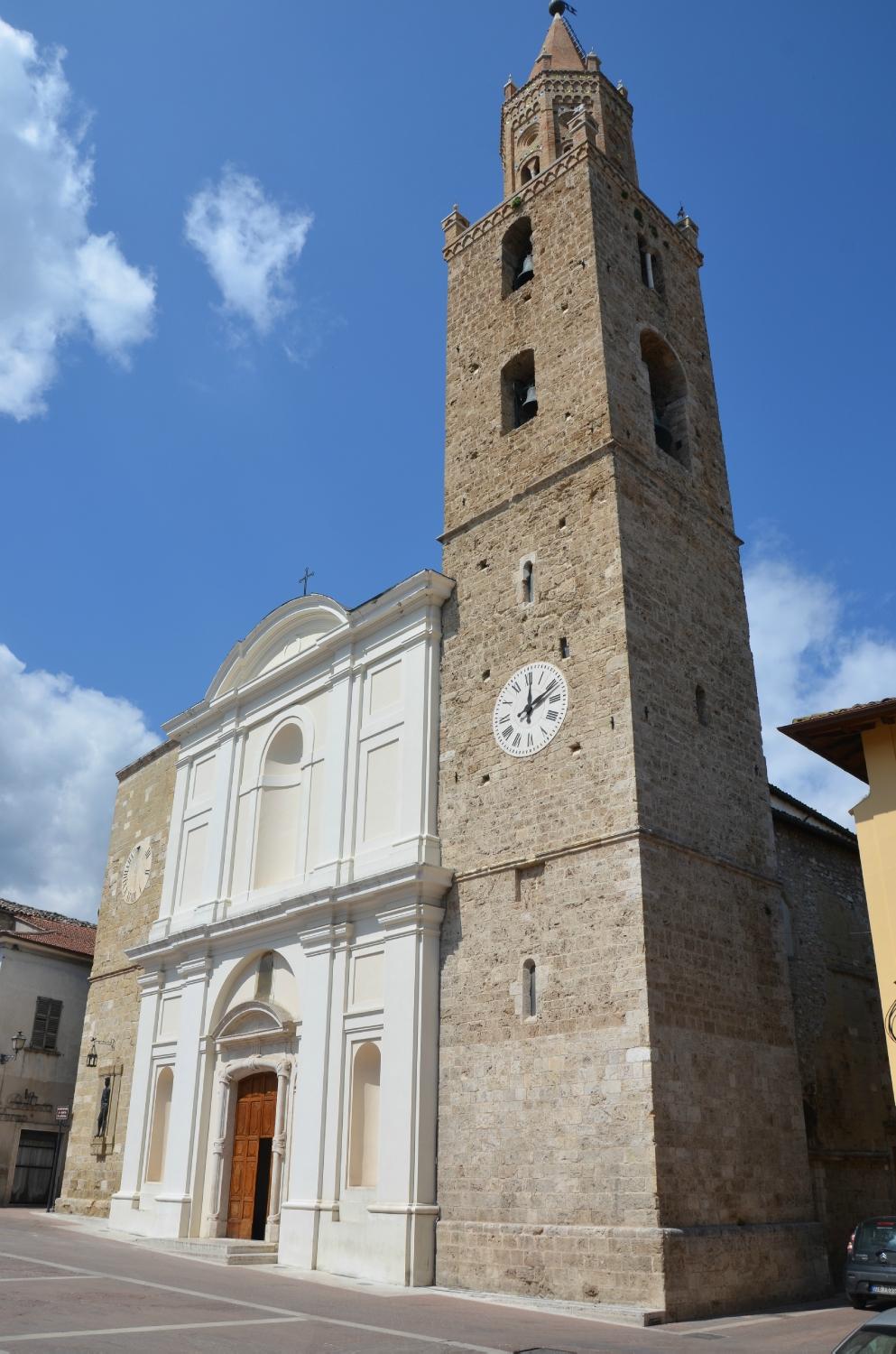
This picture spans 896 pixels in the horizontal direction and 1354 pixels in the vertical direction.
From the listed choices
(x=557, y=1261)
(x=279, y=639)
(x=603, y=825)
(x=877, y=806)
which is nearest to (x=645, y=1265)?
(x=557, y=1261)

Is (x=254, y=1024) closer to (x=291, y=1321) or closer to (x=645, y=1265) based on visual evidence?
(x=291, y=1321)

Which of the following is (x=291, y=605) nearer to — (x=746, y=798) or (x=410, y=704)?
(x=410, y=704)

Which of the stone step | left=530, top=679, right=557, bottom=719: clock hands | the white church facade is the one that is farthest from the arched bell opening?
the stone step

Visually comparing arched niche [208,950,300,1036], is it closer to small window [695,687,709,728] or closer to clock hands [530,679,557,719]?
clock hands [530,679,557,719]

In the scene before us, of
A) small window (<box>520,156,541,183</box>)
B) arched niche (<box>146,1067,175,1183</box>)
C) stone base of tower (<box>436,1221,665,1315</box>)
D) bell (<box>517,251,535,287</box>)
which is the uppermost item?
small window (<box>520,156,541,183</box>)

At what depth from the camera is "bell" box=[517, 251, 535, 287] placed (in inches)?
808

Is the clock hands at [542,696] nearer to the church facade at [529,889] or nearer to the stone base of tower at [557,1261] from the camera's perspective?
the church facade at [529,889]

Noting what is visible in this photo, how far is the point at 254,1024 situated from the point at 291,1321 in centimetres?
813

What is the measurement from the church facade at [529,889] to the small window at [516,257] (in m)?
0.07

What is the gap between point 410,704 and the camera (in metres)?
17.7

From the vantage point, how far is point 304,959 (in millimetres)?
17375

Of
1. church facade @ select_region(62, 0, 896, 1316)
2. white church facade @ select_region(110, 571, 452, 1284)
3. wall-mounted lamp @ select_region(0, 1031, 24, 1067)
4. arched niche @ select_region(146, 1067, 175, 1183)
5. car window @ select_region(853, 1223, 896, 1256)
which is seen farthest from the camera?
wall-mounted lamp @ select_region(0, 1031, 24, 1067)

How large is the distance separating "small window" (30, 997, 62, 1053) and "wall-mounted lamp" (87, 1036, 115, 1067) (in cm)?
385

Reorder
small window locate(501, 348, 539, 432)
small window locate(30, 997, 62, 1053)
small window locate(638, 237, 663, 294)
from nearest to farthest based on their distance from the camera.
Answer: small window locate(501, 348, 539, 432)
small window locate(638, 237, 663, 294)
small window locate(30, 997, 62, 1053)
